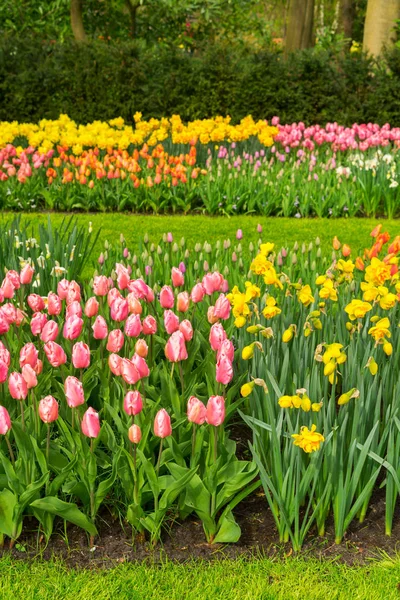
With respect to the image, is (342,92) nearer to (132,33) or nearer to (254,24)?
(132,33)

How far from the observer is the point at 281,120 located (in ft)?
40.9

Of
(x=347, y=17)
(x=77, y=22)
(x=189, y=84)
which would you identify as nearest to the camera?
(x=189, y=84)

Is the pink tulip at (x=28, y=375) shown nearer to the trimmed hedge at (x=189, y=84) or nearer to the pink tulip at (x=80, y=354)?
the pink tulip at (x=80, y=354)

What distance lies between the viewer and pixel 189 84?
12727 mm

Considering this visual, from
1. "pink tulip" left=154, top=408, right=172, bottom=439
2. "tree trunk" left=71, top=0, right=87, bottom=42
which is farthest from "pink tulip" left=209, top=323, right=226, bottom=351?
"tree trunk" left=71, top=0, right=87, bottom=42

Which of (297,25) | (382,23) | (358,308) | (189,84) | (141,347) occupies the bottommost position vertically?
(141,347)

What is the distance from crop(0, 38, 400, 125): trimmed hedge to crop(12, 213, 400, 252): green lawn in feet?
15.0

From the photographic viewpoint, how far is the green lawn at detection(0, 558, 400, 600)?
106 inches

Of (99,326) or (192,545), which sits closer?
(192,545)

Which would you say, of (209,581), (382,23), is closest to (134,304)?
(209,581)

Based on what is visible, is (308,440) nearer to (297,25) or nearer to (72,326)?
(72,326)

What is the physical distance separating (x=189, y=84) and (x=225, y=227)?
5.61 m

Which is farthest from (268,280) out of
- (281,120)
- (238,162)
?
(281,120)

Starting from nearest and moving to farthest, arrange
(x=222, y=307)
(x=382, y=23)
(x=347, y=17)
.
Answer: (x=222, y=307)
(x=382, y=23)
(x=347, y=17)
